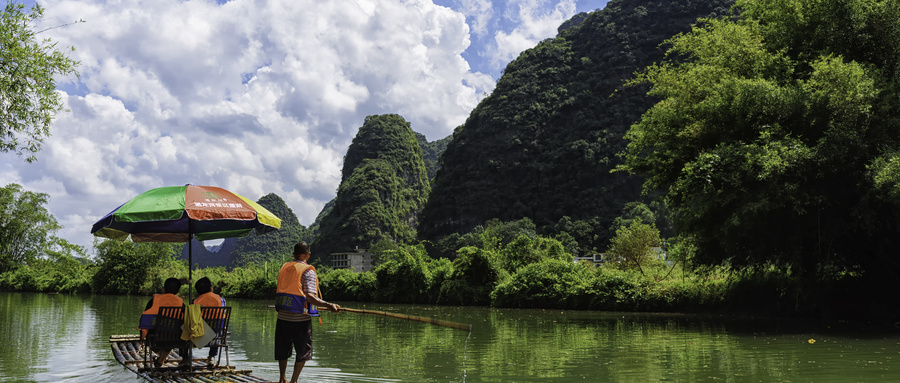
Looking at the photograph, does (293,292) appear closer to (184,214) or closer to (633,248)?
(184,214)

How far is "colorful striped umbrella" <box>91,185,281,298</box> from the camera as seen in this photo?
23.4ft

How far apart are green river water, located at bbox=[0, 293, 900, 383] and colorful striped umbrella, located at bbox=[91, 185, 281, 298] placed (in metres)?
1.96

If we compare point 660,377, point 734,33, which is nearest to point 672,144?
point 734,33

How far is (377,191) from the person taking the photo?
12588 cm

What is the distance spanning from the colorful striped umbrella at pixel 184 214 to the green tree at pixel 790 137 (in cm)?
1112

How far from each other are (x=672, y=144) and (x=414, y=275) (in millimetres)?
17339

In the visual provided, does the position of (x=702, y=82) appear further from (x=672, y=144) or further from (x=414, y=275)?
(x=414, y=275)

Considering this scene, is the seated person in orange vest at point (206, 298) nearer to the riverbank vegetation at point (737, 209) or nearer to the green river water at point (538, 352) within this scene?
the green river water at point (538, 352)

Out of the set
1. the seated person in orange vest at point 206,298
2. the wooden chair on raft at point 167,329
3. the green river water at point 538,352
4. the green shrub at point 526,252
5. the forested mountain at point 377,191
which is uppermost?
the forested mountain at point 377,191

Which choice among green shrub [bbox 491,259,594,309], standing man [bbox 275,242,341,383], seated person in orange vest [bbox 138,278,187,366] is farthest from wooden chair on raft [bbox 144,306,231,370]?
green shrub [bbox 491,259,594,309]

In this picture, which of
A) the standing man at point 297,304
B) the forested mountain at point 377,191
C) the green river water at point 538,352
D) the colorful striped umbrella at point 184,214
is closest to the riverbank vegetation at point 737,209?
the green river water at point 538,352

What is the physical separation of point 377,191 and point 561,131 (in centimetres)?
4331

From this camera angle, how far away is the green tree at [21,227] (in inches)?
2025

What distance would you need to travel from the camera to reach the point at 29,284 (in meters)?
51.2
